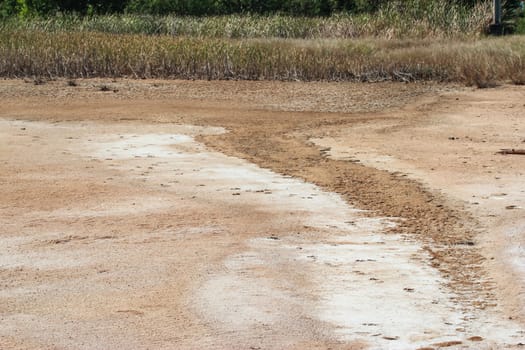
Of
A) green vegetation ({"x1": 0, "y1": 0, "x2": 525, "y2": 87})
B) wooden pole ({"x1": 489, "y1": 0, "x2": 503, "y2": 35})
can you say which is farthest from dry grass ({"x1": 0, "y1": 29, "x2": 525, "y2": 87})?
wooden pole ({"x1": 489, "y1": 0, "x2": 503, "y2": 35})

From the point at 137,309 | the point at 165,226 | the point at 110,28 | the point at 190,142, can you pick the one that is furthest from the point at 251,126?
the point at 110,28

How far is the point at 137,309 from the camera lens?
28.7ft

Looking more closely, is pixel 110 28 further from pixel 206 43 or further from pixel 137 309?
pixel 137 309

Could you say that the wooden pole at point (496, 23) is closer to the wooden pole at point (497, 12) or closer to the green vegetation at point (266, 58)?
the wooden pole at point (497, 12)

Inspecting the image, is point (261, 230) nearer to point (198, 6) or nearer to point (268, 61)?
point (268, 61)

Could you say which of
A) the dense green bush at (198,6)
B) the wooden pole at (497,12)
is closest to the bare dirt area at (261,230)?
the wooden pole at (497,12)

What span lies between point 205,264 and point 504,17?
32388 millimetres

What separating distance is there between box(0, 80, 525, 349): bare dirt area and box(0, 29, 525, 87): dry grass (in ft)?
19.3

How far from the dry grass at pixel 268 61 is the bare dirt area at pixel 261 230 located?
5.88 m

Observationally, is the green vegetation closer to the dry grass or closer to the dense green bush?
the dry grass

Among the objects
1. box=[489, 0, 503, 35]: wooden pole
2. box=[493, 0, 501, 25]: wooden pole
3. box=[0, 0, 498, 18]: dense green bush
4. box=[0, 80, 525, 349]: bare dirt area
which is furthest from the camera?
box=[0, 0, 498, 18]: dense green bush

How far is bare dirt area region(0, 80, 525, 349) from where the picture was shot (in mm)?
8336

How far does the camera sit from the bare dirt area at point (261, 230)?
27.3 ft

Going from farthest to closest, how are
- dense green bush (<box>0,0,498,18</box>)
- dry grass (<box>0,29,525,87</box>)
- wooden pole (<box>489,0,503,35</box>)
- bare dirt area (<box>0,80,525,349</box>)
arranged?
dense green bush (<box>0,0,498,18</box>), wooden pole (<box>489,0,503,35</box>), dry grass (<box>0,29,525,87</box>), bare dirt area (<box>0,80,525,349</box>)
